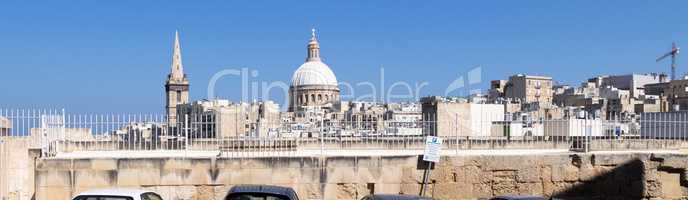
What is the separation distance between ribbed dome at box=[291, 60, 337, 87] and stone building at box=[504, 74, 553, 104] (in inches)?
1347

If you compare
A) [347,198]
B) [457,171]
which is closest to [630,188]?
[457,171]

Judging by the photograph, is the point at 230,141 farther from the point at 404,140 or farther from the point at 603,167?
the point at 603,167

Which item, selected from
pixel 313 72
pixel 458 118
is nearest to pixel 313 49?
pixel 313 72

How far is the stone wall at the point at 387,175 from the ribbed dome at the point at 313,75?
114m

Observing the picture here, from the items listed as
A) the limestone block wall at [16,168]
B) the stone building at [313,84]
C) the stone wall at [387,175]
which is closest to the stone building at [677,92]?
the stone building at [313,84]

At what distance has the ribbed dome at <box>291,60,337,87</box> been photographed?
418 ft

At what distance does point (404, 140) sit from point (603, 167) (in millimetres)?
5166

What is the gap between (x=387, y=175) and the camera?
12.6 m

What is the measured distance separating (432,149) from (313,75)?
380ft

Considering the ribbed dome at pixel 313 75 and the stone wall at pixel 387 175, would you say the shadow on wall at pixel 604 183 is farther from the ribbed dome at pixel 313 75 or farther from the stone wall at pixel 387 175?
the ribbed dome at pixel 313 75

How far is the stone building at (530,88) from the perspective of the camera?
10106 cm

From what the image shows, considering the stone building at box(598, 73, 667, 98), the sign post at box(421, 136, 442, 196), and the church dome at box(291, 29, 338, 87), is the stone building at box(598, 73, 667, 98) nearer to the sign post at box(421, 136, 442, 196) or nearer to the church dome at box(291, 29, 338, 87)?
the church dome at box(291, 29, 338, 87)

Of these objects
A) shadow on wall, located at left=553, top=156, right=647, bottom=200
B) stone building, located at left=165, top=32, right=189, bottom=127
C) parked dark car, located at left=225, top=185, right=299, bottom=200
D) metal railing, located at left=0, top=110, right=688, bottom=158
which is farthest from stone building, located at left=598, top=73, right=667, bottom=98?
parked dark car, located at left=225, top=185, right=299, bottom=200

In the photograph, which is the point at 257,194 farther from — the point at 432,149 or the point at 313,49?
the point at 313,49
